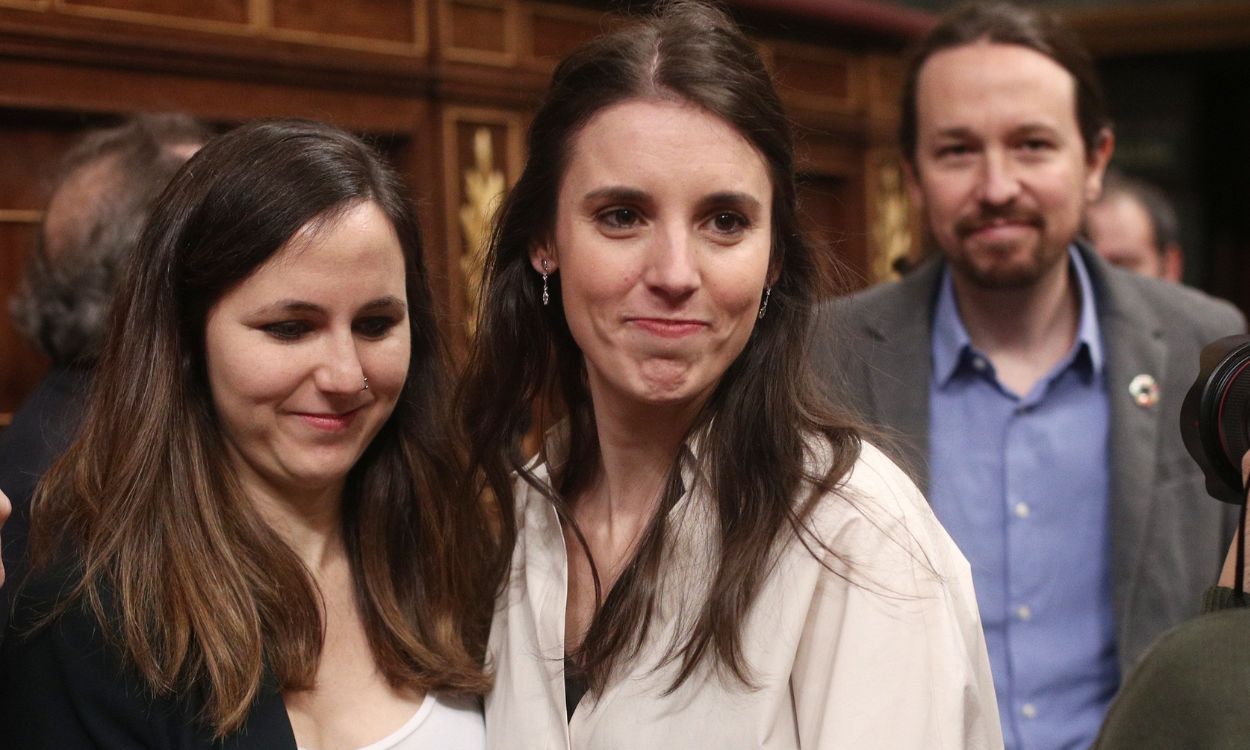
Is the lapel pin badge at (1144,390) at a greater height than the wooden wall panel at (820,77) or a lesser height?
lesser

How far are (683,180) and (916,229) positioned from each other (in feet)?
10.5

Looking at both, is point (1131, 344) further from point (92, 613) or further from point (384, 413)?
point (92, 613)

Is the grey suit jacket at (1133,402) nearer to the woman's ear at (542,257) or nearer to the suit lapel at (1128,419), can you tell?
the suit lapel at (1128,419)

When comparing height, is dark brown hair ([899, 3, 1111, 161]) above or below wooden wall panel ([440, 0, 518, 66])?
below

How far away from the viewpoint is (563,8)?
364 centimetres

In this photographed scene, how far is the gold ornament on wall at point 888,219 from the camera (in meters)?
4.64

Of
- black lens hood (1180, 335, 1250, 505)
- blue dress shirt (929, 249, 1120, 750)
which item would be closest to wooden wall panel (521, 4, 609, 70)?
blue dress shirt (929, 249, 1120, 750)

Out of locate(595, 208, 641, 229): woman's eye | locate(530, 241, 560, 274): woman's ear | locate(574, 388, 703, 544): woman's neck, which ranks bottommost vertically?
locate(574, 388, 703, 544): woman's neck

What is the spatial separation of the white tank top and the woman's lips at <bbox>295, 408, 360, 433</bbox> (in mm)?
391

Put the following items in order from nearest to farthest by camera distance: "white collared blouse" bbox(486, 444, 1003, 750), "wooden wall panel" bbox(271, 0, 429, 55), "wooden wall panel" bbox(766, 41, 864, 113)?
"white collared blouse" bbox(486, 444, 1003, 750) < "wooden wall panel" bbox(271, 0, 429, 55) < "wooden wall panel" bbox(766, 41, 864, 113)

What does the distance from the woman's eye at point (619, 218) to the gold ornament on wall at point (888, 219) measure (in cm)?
292

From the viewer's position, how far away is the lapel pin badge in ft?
8.59

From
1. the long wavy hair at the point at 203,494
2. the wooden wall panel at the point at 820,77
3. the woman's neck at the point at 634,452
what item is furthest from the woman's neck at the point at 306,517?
the wooden wall panel at the point at 820,77

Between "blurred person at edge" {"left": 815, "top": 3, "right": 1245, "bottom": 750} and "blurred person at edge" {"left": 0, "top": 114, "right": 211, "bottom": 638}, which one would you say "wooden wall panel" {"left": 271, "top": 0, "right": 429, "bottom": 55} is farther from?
"blurred person at edge" {"left": 815, "top": 3, "right": 1245, "bottom": 750}
